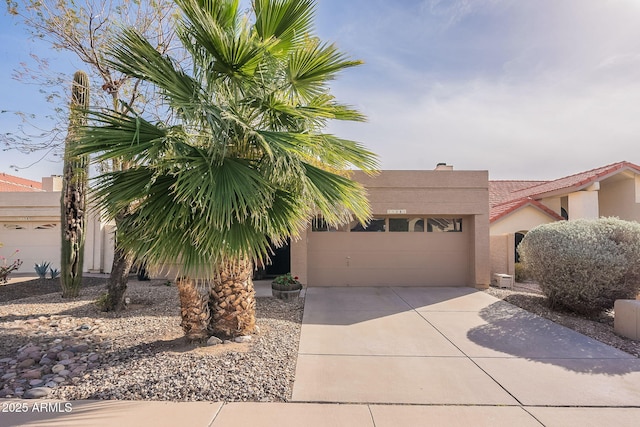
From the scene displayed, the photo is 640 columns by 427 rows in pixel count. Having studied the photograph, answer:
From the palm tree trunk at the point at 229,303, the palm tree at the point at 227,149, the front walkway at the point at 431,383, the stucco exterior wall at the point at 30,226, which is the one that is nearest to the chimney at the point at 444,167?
the front walkway at the point at 431,383

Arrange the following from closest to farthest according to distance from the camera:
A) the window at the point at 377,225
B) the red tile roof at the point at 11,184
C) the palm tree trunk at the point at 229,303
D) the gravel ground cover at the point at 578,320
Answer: the palm tree trunk at the point at 229,303
the gravel ground cover at the point at 578,320
the window at the point at 377,225
the red tile roof at the point at 11,184

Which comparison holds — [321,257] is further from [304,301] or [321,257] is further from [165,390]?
[165,390]

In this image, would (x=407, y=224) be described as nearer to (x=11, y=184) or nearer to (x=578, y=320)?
(x=578, y=320)

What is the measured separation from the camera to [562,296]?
25.2ft

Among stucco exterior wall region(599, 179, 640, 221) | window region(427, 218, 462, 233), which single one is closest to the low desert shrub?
window region(427, 218, 462, 233)

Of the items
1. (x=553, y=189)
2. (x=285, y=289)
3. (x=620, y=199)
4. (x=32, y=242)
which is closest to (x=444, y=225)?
(x=285, y=289)

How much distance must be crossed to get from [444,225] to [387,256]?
7.39 feet

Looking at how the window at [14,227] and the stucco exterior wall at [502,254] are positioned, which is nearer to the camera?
the stucco exterior wall at [502,254]

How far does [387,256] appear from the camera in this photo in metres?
11.1

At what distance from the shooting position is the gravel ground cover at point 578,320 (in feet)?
19.4

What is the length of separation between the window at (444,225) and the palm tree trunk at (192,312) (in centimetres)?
825

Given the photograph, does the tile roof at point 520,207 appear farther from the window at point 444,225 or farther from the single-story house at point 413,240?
the window at point 444,225

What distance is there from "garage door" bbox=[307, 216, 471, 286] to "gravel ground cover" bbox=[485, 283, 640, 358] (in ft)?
4.99

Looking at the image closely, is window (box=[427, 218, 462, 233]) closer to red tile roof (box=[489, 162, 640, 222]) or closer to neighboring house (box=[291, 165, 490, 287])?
neighboring house (box=[291, 165, 490, 287])
